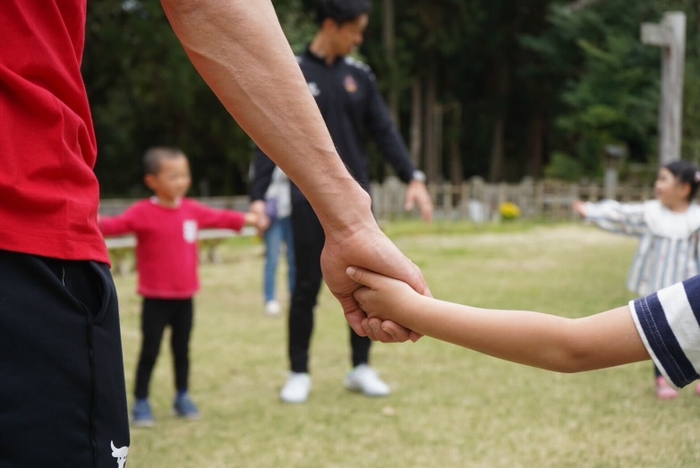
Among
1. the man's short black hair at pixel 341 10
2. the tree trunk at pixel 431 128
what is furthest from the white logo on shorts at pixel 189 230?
the tree trunk at pixel 431 128

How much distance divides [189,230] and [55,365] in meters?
3.32

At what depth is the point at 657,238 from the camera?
502 cm

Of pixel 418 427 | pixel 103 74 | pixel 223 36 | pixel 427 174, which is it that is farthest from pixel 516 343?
pixel 427 174

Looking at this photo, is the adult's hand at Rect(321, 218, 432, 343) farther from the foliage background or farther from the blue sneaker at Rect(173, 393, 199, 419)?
the foliage background

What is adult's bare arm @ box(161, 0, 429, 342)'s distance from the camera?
1.48 m

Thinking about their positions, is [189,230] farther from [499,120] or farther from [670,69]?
[499,120]

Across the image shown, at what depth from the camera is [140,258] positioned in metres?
4.52

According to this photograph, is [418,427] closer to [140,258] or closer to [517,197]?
[140,258]

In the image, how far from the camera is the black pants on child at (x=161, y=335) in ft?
14.3

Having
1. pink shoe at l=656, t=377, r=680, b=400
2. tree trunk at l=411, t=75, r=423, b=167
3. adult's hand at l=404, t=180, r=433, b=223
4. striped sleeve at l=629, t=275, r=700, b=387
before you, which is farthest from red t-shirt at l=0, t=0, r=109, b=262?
tree trunk at l=411, t=75, r=423, b=167

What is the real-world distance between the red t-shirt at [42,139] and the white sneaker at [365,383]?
3.37 metres

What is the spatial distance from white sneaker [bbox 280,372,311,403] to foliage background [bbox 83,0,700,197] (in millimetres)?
17848

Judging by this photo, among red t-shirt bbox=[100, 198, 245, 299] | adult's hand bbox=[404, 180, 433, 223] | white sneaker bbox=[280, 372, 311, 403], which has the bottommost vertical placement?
white sneaker bbox=[280, 372, 311, 403]

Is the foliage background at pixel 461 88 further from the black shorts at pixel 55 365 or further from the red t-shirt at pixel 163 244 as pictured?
the black shorts at pixel 55 365
